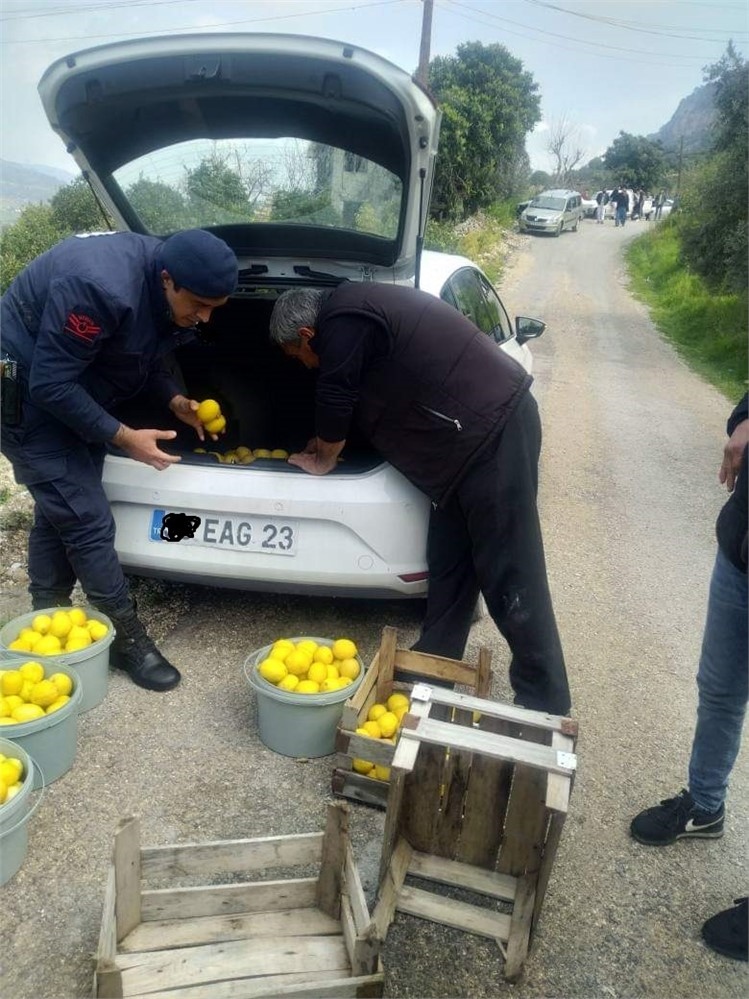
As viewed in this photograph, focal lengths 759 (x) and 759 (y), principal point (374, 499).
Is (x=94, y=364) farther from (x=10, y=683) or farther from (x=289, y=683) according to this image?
(x=289, y=683)

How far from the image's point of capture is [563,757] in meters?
2.12

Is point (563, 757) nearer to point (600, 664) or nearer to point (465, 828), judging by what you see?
point (465, 828)

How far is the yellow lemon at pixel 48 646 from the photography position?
9.78ft

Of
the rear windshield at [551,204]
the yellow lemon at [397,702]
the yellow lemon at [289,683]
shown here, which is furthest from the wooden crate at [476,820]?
the rear windshield at [551,204]

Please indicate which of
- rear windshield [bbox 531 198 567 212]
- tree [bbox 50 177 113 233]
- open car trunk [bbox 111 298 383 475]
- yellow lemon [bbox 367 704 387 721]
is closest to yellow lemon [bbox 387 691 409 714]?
yellow lemon [bbox 367 704 387 721]

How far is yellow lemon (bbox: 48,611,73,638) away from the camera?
3.08 meters

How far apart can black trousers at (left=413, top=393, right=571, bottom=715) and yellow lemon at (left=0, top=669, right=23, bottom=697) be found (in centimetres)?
172

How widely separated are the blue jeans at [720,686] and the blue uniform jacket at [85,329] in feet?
7.43

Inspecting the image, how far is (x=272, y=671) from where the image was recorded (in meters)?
2.90

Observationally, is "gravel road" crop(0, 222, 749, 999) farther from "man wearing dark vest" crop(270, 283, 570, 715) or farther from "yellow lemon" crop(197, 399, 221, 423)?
"yellow lemon" crop(197, 399, 221, 423)

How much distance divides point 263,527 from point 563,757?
159 cm

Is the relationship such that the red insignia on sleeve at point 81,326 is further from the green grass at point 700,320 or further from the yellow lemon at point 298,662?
the green grass at point 700,320

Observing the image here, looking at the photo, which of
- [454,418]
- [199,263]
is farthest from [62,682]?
[454,418]

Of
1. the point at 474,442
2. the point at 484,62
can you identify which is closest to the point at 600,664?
the point at 474,442
